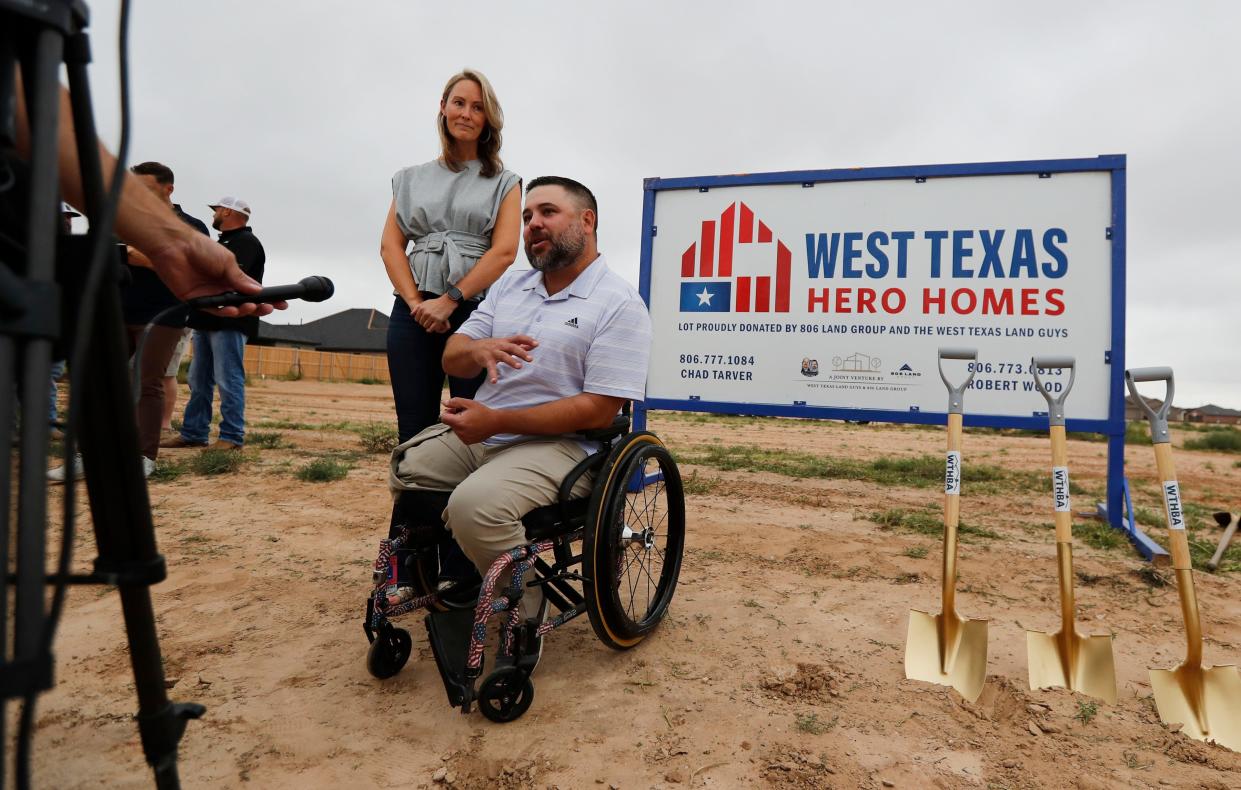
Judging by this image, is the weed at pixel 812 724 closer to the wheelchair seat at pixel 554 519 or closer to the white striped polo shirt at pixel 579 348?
the wheelchair seat at pixel 554 519

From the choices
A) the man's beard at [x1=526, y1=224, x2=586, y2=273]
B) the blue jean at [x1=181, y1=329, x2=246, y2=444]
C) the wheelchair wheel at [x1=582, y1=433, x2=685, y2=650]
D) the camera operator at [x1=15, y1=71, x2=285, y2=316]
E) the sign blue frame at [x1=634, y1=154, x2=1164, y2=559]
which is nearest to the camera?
the camera operator at [x1=15, y1=71, x2=285, y2=316]

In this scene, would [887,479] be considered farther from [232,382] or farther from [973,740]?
[232,382]

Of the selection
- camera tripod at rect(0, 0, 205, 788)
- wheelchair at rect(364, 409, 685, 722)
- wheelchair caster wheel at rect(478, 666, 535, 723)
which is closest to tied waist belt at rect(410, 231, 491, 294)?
wheelchair at rect(364, 409, 685, 722)

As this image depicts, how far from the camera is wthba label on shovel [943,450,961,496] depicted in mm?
2803

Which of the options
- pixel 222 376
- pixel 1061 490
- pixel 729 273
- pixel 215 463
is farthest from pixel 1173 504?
pixel 222 376

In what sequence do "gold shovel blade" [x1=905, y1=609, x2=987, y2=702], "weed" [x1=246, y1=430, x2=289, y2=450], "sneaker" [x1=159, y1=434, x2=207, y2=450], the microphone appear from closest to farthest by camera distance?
the microphone → "gold shovel blade" [x1=905, y1=609, x2=987, y2=702] → "sneaker" [x1=159, y1=434, x2=207, y2=450] → "weed" [x1=246, y1=430, x2=289, y2=450]

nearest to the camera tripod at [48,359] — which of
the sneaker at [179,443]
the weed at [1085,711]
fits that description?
the weed at [1085,711]

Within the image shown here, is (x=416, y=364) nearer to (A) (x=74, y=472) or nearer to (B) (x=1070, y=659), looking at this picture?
(A) (x=74, y=472)

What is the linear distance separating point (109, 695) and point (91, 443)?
5.14ft

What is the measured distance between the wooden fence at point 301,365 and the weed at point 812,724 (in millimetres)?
29416

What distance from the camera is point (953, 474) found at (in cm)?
283

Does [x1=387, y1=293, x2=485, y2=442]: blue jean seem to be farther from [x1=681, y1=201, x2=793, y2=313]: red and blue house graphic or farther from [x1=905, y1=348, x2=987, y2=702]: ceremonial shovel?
[x1=681, y1=201, x2=793, y2=313]: red and blue house graphic

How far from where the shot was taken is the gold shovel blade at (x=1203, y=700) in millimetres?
2031

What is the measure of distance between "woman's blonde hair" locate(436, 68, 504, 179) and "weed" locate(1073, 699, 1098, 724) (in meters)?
2.61
